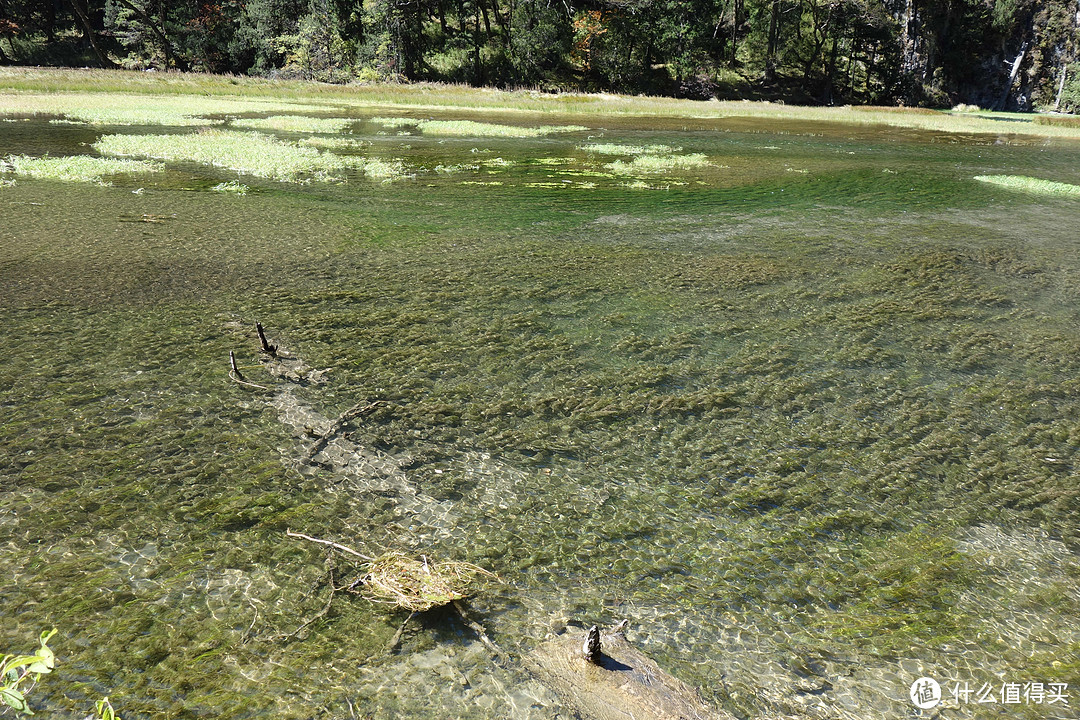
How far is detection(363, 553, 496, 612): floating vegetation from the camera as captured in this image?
12.6ft

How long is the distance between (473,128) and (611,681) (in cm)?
2917

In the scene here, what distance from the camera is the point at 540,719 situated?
3186 millimetres

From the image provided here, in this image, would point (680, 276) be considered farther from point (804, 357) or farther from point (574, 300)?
point (804, 357)

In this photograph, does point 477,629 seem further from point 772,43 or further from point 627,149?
point 772,43

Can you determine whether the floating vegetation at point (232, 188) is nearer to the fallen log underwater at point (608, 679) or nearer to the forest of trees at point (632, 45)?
the fallen log underwater at point (608, 679)

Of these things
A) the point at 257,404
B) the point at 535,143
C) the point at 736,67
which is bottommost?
the point at 257,404

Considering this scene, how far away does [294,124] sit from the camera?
28016mm

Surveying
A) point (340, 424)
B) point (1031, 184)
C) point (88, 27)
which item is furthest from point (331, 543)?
point (88, 27)

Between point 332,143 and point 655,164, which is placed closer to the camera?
point 655,164

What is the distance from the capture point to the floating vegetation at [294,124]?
26.8m

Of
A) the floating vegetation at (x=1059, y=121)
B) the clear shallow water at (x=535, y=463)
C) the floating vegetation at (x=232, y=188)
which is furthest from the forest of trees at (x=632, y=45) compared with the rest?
the clear shallow water at (x=535, y=463)

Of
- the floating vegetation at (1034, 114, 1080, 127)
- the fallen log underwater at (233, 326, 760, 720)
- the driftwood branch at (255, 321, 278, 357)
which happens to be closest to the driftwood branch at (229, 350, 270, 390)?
the driftwood branch at (255, 321, 278, 357)

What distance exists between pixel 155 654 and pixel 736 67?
73.1 metres

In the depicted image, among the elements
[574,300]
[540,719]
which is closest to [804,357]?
Answer: [574,300]
